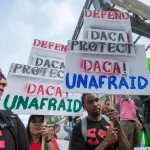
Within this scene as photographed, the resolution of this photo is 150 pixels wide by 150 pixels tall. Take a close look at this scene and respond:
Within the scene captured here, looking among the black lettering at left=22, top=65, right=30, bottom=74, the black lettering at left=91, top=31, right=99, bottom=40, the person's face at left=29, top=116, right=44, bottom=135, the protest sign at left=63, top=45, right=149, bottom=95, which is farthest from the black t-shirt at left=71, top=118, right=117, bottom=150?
the black lettering at left=22, top=65, right=30, bottom=74

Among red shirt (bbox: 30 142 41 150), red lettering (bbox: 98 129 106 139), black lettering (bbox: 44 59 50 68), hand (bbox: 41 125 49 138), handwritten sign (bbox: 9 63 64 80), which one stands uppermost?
black lettering (bbox: 44 59 50 68)

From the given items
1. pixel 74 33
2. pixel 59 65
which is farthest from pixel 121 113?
pixel 74 33

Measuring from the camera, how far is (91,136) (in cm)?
220

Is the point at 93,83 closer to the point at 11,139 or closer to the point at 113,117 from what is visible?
the point at 113,117

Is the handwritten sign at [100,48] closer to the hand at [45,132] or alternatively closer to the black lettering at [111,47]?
the black lettering at [111,47]

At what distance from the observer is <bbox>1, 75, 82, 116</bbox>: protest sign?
315 cm

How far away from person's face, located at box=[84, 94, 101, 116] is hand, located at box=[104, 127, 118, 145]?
0.97 ft

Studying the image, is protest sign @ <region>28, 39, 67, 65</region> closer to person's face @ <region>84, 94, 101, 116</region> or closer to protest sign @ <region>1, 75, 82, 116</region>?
protest sign @ <region>1, 75, 82, 116</region>

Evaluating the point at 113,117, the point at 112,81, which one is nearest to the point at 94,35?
the point at 112,81

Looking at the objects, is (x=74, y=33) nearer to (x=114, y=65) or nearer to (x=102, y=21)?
(x=102, y=21)

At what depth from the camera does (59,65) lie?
3.66 m

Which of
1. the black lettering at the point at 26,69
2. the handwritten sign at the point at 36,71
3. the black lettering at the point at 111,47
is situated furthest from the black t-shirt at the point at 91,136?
the black lettering at the point at 26,69

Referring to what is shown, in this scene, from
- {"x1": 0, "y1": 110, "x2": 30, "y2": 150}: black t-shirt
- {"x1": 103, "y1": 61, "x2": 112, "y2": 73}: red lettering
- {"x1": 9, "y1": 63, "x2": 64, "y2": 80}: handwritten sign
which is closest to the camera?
{"x1": 0, "y1": 110, "x2": 30, "y2": 150}: black t-shirt

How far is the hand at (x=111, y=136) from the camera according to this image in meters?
2.09
